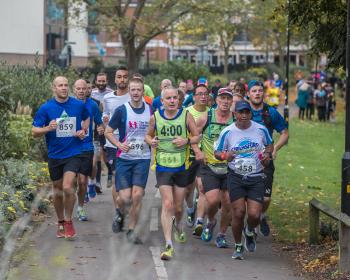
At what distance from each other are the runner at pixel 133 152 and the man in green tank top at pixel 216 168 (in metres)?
0.75

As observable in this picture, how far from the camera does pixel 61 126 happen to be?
1100 centimetres

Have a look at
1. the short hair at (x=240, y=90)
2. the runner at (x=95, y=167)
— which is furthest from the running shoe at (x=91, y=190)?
the short hair at (x=240, y=90)

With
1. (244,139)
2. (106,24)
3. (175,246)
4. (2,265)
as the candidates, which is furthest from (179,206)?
(106,24)

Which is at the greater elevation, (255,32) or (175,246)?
(255,32)

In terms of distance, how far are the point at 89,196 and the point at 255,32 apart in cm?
5941

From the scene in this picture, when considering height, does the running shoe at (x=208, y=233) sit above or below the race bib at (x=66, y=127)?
below

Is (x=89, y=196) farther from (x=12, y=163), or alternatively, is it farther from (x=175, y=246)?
(x=175, y=246)

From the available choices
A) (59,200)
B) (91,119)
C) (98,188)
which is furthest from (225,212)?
(98,188)

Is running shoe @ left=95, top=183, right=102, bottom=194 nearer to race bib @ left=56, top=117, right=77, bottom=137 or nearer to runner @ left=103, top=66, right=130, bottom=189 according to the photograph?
runner @ left=103, top=66, right=130, bottom=189

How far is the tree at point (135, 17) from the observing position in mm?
34312

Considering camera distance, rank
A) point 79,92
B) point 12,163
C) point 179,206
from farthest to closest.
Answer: point 12,163, point 79,92, point 179,206

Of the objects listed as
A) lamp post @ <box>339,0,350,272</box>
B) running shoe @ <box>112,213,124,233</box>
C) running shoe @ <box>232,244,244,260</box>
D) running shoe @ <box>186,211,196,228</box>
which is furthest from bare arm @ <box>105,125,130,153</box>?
lamp post @ <box>339,0,350,272</box>

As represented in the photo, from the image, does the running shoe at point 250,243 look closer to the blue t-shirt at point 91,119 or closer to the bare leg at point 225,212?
the bare leg at point 225,212

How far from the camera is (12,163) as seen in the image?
14.4m
